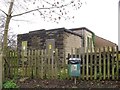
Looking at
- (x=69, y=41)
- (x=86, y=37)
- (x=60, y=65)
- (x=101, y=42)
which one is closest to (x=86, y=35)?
(x=86, y=37)

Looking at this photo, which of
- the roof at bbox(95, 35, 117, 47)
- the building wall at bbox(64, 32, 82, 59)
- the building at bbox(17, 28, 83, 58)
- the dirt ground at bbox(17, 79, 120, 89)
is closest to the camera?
the dirt ground at bbox(17, 79, 120, 89)

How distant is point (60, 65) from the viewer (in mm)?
12242

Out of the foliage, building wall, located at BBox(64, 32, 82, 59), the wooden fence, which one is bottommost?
the foliage

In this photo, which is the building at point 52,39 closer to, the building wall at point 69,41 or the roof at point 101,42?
the building wall at point 69,41

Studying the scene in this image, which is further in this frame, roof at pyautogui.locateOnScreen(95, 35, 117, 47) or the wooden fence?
roof at pyautogui.locateOnScreen(95, 35, 117, 47)

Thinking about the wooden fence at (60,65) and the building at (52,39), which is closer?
the wooden fence at (60,65)

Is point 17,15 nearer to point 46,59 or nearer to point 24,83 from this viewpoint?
point 46,59

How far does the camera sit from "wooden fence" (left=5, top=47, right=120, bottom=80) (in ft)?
37.4

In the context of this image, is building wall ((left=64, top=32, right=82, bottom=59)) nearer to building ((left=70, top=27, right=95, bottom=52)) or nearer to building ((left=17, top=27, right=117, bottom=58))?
building ((left=17, top=27, right=117, bottom=58))

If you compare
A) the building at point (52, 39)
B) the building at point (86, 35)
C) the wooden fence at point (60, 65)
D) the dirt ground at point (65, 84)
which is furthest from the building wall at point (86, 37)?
the dirt ground at point (65, 84)

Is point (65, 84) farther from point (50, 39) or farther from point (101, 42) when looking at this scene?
point (101, 42)

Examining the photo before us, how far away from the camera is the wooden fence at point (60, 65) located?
37.4 feet

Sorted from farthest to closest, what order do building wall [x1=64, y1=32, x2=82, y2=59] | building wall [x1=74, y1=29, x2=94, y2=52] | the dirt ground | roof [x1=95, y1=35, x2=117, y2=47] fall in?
roof [x1=95, y1=35, x2=117, y2=47] → building wall [x1=74, y1=29, x2=94, y2=52] → building wall [x1=64, y1=32, x2=82, y2=59] → the dirt ground

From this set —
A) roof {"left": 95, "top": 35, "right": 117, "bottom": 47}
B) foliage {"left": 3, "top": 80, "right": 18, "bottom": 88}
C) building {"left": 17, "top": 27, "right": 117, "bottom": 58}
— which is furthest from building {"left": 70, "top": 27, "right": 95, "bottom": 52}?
foliage {"left": 3, "top": 80, "right": 18, "bottom": 88}
